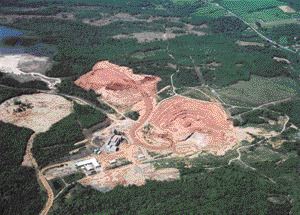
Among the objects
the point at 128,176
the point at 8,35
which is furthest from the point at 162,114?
the point at 8,35

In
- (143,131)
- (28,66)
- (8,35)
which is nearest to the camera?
(143,131)

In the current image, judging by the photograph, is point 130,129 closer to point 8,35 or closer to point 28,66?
point 28,66

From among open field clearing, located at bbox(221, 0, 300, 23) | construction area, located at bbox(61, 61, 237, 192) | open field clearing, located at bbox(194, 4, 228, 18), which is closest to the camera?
construction area, located at bbox(61, 61, 237, 192)

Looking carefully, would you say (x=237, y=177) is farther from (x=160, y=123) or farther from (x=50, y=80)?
(x=50, y=80)

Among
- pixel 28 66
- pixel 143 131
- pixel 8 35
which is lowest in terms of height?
pixel 143 131

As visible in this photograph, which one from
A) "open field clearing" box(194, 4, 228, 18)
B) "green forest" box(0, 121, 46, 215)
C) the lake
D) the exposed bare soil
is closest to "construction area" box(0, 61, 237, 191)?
"green forest" box(0, 121, 46, 215)

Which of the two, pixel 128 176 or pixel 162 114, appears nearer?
pixel 128 176

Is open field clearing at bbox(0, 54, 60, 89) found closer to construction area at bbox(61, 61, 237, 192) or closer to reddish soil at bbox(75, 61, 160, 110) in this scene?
reddish soil at bbox(75, 61, 160, 110)

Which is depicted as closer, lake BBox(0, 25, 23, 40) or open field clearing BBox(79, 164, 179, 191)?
open field clearing BBox(79, 164, 179, 191)

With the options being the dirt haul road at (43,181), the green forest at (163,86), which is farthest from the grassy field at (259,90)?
the dirt haul road at (43,181)

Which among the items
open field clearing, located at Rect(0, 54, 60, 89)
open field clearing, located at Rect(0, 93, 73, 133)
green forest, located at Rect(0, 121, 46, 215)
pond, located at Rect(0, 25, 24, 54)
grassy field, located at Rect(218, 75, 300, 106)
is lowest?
grassy field, located at Rect(218, 75, 300, 106)
